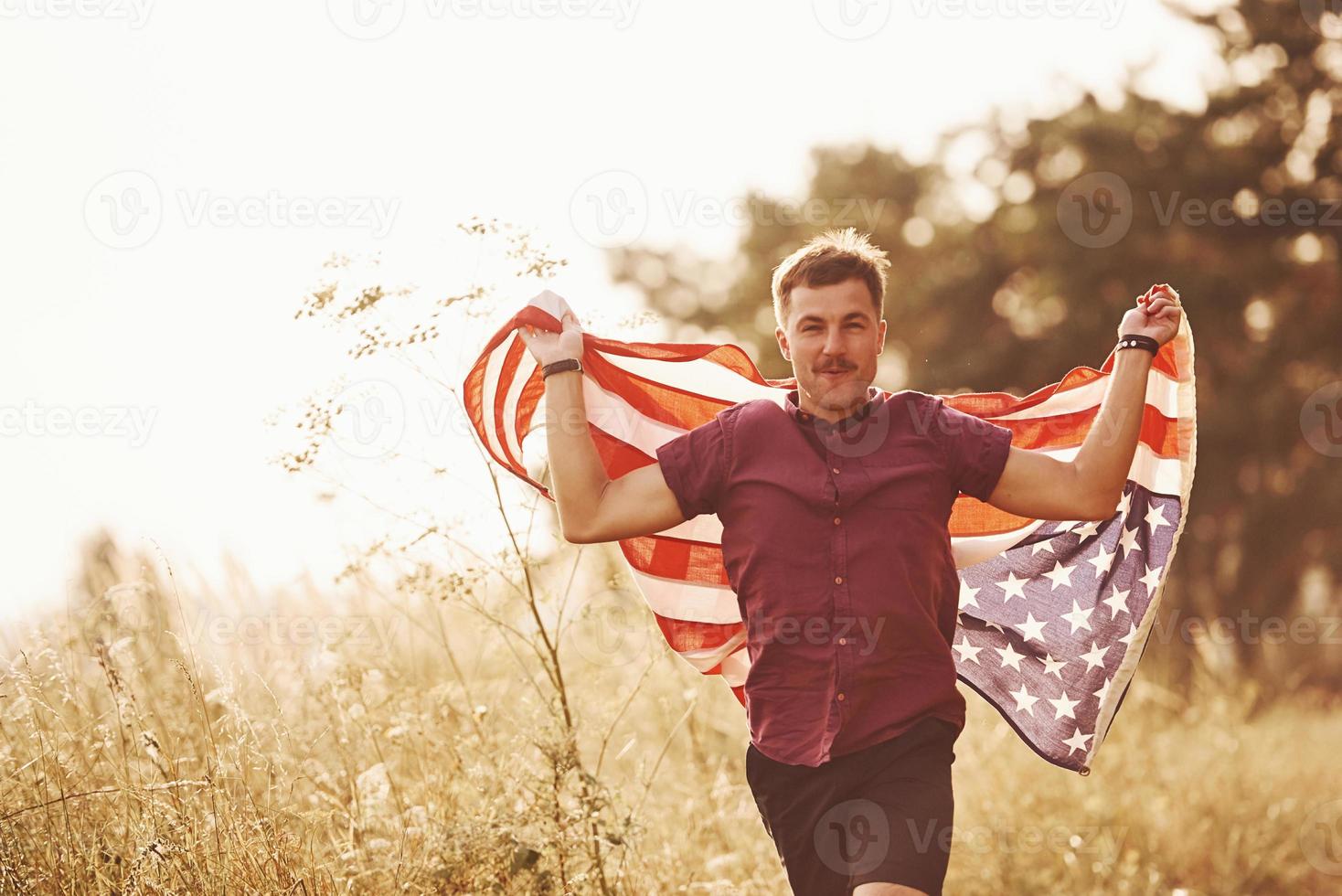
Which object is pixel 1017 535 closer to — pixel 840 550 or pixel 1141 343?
pixel 1141 343

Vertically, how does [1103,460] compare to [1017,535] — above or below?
above

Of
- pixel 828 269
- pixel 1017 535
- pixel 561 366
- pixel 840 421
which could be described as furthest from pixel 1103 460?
pixel 561 366

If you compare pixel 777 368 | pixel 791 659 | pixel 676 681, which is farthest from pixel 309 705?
pixel 777 368

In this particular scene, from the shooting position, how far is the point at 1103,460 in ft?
11.4

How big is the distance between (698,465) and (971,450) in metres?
0.78

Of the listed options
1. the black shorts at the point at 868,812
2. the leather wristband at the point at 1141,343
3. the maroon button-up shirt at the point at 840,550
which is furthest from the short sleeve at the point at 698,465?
the leather wristband at the point at 1141,343

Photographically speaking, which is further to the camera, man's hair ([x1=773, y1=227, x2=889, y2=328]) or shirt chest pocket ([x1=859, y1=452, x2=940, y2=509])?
man's hair ([x1=773, y1=227, x2=889, y2=328])

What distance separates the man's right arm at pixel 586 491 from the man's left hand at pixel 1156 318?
142cm

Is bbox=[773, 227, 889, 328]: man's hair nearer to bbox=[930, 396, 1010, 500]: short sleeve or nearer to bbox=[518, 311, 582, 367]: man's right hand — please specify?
bbox=[930, 396, 1010, 500]: short sleeve

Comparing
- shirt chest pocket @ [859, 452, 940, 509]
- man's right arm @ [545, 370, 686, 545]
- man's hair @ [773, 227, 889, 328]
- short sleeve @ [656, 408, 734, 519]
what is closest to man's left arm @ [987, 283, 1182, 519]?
shirt chest pocket @ [859, 452, 940, 509]

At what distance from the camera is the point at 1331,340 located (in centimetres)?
1312

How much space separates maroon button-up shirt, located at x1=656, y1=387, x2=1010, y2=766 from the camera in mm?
3424

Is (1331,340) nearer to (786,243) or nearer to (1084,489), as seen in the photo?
(786,243)

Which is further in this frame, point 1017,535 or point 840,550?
point 1017,535
